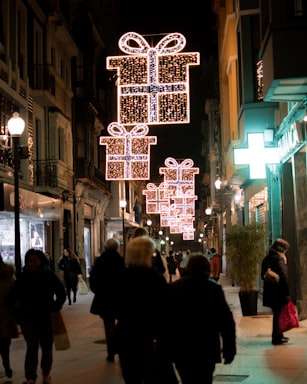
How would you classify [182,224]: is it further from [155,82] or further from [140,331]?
[140,331]

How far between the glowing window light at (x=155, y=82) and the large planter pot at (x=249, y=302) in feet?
18.3

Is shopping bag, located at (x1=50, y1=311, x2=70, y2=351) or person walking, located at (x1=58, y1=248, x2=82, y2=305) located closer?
shopping bag, located at (x1=50, y1=311, x2=70, y2=351)

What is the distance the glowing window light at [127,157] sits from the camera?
27312 millimetres

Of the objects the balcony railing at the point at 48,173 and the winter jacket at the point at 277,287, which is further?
the balcony railing at the point at 48,173

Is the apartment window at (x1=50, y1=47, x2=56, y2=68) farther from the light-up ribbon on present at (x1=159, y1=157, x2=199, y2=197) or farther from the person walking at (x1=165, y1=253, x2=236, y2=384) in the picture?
the person walking at (x1=165, y1=253, x2=236, y2=384)

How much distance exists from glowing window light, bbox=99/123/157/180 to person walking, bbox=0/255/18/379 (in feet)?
59.1

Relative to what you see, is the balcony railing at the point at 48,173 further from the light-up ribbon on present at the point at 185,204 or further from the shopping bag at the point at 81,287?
the light-up ribbon on present at the point at 185,204

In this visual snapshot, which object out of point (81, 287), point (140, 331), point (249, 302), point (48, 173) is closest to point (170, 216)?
point (48, 173)

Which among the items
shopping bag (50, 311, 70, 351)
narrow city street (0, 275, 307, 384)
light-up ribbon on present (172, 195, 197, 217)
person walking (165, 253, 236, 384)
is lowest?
narrow city street (0, 275, 307, 384)

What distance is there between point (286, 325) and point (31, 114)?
16635 millimetres

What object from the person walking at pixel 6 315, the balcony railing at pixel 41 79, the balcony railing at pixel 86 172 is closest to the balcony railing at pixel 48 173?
the balcony railing at pixel 41 79

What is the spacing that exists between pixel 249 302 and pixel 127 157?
1242 centimetres

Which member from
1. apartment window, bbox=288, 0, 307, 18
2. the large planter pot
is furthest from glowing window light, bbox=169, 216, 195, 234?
apartment window, bbox=288, 0, 307, 18

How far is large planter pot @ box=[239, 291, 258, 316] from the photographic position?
1616cm
